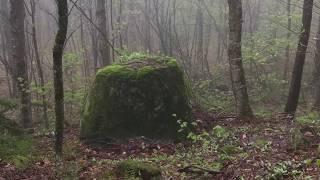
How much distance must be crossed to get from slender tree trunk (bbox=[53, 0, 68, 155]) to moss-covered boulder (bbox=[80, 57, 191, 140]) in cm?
293

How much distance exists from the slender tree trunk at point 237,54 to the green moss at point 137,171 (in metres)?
5.11

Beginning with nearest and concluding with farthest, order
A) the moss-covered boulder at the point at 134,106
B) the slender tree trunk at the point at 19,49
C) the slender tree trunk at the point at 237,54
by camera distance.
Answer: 1. the moss-covered boulder at the point at 134,106
2. the slender tree trunk at the point at 237,54
3. the slender tree trunk at the point at 19,49

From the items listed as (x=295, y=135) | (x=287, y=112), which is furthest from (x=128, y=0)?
(x=295, y=135)

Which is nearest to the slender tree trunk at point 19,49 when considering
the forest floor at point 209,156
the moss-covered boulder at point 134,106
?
the forest floor at point 209,156

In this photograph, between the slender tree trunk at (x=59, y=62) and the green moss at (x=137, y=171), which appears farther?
the green moss at (x=137, y=171)

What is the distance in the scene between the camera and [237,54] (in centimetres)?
1085

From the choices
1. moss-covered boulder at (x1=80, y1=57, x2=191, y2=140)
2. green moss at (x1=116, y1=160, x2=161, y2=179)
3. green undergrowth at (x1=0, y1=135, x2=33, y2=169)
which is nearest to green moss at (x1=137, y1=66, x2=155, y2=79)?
moss-covered boulder at (x1=80, y1=57, x2=191, y2=140)

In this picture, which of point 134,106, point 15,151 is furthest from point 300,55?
point 15,151

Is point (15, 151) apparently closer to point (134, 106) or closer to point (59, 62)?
point (59, 62)

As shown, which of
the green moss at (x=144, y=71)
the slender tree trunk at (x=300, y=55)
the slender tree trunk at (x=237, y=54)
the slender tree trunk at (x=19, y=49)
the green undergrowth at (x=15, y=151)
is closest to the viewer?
the green undergrowth at (x=15, y=151)

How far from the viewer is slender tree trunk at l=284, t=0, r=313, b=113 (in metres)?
10.6

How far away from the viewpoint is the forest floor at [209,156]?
6.24 metres

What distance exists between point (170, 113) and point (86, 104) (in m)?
2.05

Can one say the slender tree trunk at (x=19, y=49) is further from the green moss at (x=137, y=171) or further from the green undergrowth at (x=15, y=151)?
the green moss at (x=137, y=171)
